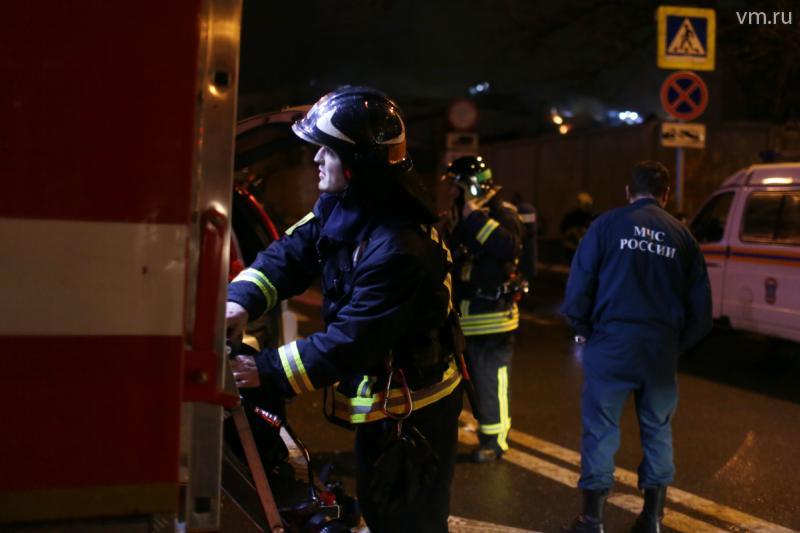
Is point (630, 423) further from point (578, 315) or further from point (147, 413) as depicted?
point (147, 413)

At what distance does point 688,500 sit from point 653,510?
2.80 ft

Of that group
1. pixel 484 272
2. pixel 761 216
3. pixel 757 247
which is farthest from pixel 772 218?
pixel 484 272

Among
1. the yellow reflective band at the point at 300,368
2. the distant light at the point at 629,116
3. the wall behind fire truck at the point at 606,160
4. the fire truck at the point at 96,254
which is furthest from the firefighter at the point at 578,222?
the distant light at the point at 629,116

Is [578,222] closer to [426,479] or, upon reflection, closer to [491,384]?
[491,384]

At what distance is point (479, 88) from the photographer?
38156 mm

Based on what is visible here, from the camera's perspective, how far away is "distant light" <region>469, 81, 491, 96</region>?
3650 cm

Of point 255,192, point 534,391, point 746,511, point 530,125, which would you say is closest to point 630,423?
point 534,391

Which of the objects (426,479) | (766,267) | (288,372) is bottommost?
(426,479)

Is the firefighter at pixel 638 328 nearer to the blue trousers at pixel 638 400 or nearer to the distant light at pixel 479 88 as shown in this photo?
the blue trousers at pixel 638 400

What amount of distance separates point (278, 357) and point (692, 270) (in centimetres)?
251

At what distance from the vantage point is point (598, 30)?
16031 mm

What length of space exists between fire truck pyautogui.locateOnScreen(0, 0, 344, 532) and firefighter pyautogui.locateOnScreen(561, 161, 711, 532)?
9.66 ft

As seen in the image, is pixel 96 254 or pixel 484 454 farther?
pixel 484 454

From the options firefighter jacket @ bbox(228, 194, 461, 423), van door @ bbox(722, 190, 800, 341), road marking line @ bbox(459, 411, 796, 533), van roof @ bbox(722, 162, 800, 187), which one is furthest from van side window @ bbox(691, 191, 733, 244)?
firefighter jacket @ bbox(228, 194, 461, 423)
